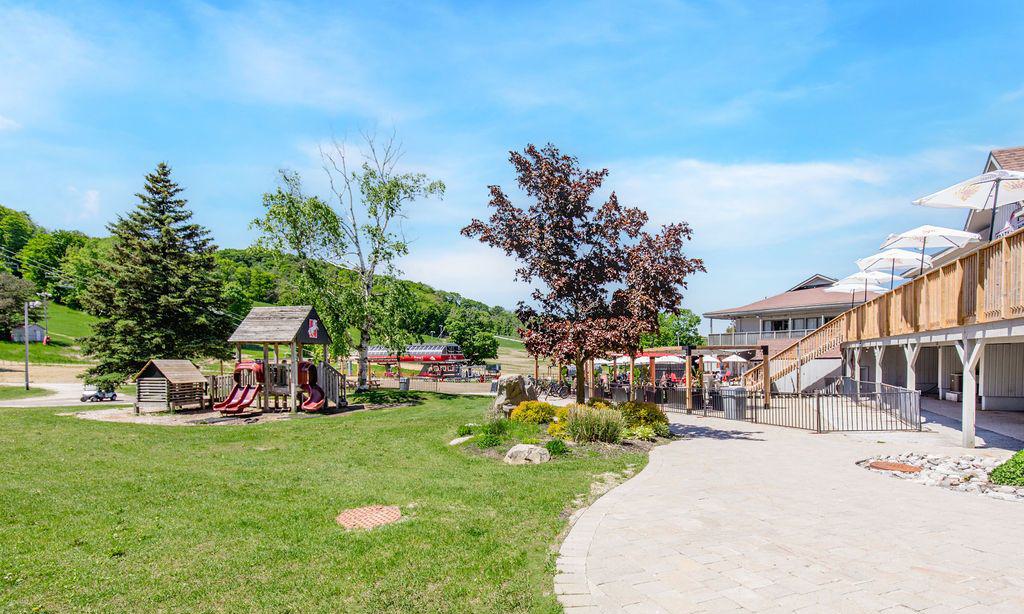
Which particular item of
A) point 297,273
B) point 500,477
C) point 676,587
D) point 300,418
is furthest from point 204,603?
point 297,273

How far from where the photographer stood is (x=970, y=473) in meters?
9.11

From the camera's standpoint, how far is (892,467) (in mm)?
9906

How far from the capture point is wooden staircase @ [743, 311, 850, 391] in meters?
23.5

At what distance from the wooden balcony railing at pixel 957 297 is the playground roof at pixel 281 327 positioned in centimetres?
1859

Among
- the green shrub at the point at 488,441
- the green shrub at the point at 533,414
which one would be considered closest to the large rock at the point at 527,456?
the green shrub at the point at 488,441

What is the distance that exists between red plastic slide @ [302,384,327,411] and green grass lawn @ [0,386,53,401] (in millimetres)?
16608

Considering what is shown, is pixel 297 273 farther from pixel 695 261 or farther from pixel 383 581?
pixel 383 581

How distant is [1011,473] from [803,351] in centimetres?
1820

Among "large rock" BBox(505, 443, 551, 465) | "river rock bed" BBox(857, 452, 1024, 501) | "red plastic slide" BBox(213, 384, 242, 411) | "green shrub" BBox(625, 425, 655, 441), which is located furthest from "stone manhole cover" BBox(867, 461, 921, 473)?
"red plastic slide" BBox(213, 384, 242, 411)

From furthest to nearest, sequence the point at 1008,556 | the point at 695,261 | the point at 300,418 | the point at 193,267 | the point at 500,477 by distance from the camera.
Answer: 1. the point at 193,267
2. the point at 300,418
3. the point at 695,261
4. the point at 500,477
5. the point at 1008,556

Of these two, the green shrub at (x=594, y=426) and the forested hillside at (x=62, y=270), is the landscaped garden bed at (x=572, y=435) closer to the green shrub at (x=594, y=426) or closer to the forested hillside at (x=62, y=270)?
the green shrub at (x=594, y=426)

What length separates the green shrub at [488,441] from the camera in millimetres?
11539

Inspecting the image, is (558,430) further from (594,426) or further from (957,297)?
(957,297)

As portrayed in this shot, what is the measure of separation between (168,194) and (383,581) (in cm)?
3170
